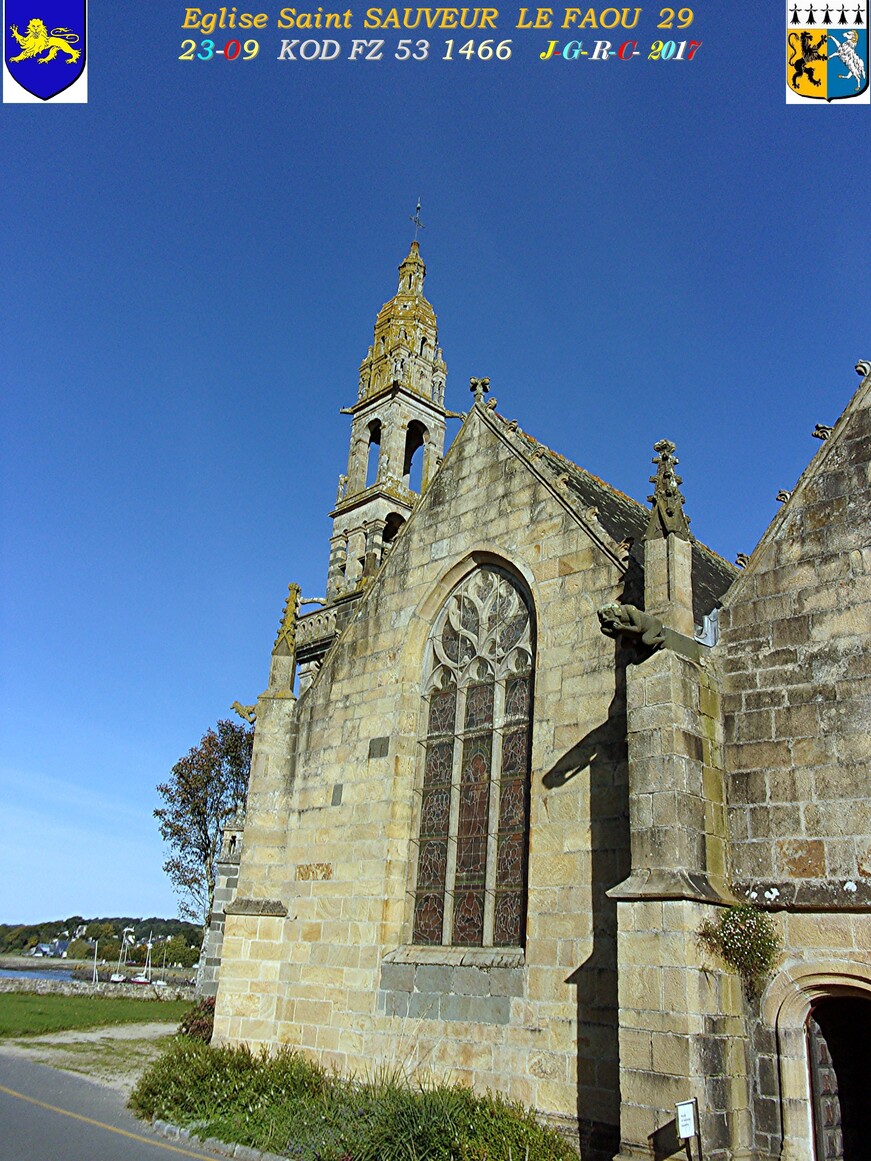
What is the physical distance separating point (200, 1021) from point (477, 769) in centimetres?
937

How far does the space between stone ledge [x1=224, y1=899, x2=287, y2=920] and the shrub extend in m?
3.72

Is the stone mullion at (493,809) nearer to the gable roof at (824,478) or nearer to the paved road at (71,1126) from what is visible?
the gable roof at (824,478)

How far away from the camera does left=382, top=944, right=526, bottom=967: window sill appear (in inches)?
406

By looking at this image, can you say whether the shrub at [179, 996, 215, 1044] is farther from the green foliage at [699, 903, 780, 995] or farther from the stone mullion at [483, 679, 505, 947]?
the green foliage at [699, 903, 780, 995]

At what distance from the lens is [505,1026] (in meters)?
10.0

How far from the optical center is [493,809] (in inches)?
447

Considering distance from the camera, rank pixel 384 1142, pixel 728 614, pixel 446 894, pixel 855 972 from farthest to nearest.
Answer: pixel 446 894
pixel 728 614
pixel 384 1142
pixel 855 972

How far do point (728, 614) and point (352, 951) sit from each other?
6700mm

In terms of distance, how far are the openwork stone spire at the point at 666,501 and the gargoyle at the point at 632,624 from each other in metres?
1.08

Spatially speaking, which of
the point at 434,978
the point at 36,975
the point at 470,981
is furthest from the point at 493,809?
the point at 36,975

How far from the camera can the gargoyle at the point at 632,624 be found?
9047 mm

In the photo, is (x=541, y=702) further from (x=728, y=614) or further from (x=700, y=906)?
(x=700, y=906)

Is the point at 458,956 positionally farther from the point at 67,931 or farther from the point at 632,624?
the point at 67,931

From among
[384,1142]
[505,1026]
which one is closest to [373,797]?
[505,1026]
